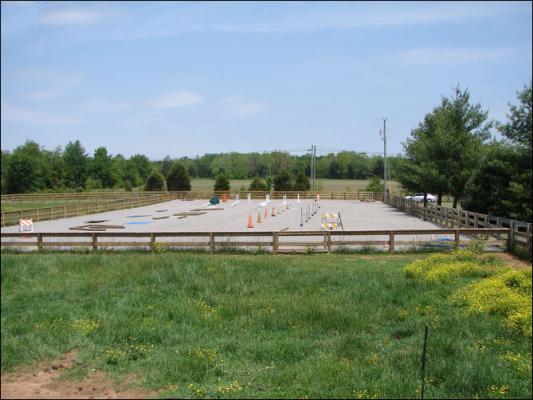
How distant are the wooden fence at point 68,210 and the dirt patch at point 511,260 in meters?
26.7

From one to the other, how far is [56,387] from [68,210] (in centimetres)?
3368

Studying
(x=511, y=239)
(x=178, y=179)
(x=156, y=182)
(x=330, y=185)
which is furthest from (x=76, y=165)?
Answer: (x=511, y=239)

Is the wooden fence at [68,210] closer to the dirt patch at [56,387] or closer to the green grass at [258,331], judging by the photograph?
the green grass at [258,331]

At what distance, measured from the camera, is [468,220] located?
22438 millimetres

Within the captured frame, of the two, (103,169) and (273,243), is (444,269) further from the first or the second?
(103,169)

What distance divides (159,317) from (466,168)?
25.6 metres

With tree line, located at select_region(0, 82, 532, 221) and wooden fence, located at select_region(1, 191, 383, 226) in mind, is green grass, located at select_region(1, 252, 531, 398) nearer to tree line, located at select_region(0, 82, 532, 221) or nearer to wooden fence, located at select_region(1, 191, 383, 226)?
Answer: tree line, located at select_region(0, 82, 532, 221)

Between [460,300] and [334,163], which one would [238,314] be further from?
[334,163]

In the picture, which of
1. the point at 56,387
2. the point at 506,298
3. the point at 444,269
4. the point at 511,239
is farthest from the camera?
the point at 511,239

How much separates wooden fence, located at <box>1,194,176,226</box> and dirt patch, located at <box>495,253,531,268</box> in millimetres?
26657

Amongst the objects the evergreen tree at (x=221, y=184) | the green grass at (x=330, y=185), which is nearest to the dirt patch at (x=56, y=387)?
the evergreen tree at (x=221, y=184)

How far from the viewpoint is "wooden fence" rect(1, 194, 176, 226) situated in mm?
30305

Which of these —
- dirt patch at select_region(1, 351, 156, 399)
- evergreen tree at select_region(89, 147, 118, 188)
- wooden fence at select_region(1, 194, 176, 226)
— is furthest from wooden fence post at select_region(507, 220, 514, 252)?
evergreen tree at select_region(89, 147, 118, 188)

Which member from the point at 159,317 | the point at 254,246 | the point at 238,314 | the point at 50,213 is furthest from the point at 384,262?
the point at 50,213
